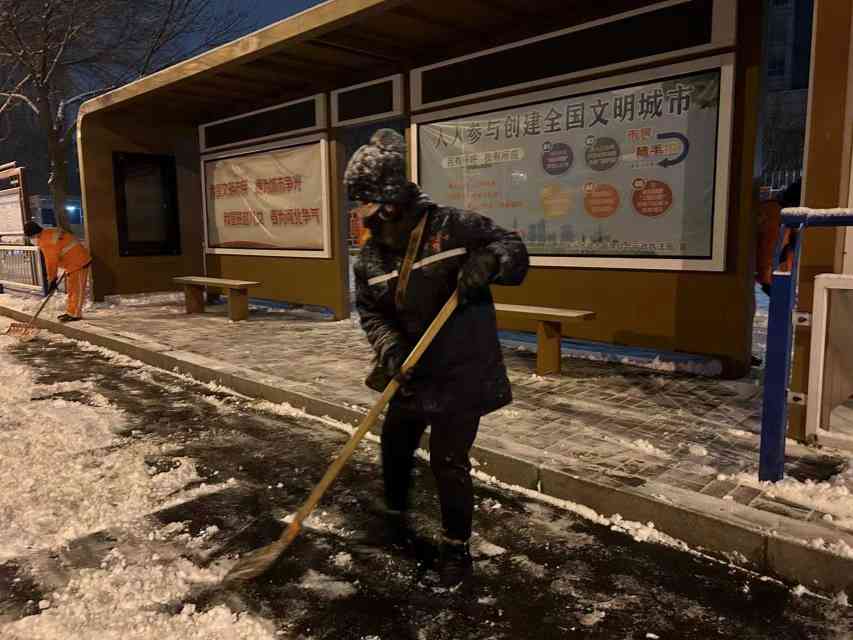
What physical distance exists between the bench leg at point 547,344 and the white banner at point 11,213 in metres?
11.6

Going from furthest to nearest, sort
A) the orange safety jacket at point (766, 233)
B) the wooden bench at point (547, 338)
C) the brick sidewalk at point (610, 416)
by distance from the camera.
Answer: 1. the orange safety jacket at point (766, 233)
2. the wooden bench at point (547, 338)
3. the brick sidewalk at point (610, 416)

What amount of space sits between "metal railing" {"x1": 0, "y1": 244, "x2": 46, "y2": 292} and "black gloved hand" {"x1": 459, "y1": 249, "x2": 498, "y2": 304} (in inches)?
475

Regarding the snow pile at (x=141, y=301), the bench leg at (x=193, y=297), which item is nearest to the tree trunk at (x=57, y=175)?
the snow pile at (x=141, y=301)

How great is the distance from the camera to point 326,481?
10.2 feet

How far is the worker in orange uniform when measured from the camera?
32.0 ft

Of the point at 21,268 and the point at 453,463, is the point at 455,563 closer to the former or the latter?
the point at 453,463

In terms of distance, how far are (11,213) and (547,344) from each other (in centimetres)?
1248

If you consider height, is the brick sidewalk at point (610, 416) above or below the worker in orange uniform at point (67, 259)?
below

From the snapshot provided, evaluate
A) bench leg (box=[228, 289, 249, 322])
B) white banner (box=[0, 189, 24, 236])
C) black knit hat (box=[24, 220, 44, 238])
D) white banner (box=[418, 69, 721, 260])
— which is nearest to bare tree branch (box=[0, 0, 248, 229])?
white banner (box=[0, 189, 24, 236])

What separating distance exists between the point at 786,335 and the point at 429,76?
5810mm

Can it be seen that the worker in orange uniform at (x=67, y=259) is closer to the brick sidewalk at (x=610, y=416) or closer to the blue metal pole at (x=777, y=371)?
the brick sidewalk at (x=610, y=416)

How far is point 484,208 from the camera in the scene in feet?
24.8

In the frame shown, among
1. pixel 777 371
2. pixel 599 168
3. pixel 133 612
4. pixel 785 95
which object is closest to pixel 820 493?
pixel 777 371

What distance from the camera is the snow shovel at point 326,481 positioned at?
8.91 feet
